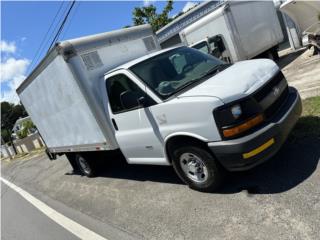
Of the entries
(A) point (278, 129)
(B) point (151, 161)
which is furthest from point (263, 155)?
(B) point (151, 161)

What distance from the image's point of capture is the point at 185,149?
502 cm

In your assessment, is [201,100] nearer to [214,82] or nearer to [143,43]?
[214,82]

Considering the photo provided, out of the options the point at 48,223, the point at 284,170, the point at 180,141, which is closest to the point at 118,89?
the point at 180,141

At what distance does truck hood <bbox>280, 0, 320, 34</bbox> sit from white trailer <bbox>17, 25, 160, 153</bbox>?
15.2 ft

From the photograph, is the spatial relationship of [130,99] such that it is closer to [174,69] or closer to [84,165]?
[174,69]

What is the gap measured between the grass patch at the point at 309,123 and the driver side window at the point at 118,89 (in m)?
2.70

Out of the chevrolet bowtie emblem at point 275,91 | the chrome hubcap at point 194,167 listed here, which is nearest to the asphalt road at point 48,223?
the chrome hubcap at point 194,167

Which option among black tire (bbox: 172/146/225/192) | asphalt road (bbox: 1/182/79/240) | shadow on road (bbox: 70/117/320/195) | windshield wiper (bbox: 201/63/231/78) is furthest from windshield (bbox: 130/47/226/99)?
asphalt road (bbox: 1/182/79/240)

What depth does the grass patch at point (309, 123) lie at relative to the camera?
5.76 metres

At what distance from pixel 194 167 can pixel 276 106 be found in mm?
1420

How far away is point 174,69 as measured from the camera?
5.70 m

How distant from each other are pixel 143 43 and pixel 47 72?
216cm

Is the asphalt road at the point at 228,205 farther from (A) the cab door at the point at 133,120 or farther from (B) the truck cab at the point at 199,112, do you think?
(A) the cab door at the point at 133,120

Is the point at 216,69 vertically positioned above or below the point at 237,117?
above
